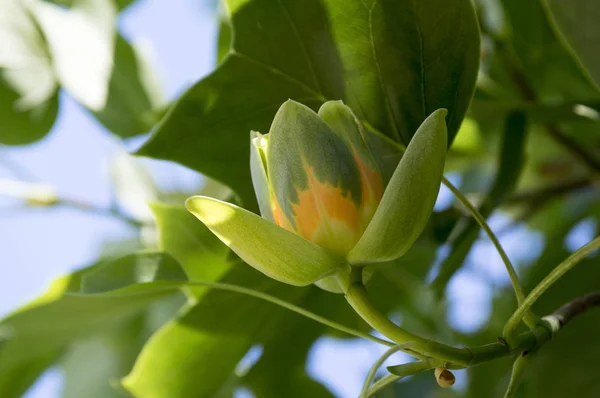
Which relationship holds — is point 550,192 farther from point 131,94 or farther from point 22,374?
point 22,374

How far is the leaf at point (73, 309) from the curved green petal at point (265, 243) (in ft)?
0.47

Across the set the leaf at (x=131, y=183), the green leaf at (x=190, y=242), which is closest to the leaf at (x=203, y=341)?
the green leaf at (x=190, y=242)

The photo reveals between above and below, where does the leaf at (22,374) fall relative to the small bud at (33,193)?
below

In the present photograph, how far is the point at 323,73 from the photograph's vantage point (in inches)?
20.5

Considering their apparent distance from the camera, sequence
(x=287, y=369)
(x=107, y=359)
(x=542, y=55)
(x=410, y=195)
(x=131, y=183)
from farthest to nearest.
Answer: (x=131, y=183), (x=107, y=359), (x=542, y=55), (x=287, y=369), (x=410, y=195)

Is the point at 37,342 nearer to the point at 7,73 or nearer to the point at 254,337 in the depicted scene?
the point at 254,337

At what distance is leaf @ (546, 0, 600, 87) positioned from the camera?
527 mm

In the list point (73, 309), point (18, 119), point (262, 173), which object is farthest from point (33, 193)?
point (262, 173)

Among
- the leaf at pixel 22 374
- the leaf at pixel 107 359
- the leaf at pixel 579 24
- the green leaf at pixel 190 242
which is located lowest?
the leaf at pixel 107 359

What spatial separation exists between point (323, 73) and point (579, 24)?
0.19m

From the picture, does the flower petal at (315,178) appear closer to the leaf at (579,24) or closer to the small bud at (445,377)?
the small bud at (445,377)

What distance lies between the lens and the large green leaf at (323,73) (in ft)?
1.57

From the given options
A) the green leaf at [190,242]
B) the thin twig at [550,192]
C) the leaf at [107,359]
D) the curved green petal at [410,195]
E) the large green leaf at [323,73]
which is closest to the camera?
the curved green petal at [410,195]

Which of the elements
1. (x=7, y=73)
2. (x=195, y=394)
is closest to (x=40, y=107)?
(x=7, y=73)
